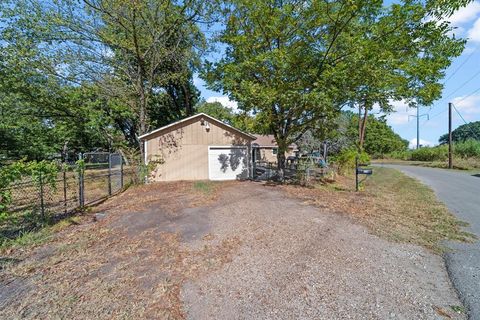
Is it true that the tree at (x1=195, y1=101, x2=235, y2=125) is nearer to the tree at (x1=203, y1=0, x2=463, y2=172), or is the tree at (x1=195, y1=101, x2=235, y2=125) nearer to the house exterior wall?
the house exterior wall

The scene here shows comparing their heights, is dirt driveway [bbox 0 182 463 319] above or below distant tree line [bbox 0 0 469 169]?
below

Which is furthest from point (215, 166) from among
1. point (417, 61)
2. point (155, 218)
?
point (417, 61)

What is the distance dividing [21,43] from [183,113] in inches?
405

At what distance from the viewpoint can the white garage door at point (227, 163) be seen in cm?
1362

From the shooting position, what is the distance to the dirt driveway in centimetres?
256

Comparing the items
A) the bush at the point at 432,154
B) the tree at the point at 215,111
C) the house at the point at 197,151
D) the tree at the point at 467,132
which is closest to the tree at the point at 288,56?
the house at the point at 197,151

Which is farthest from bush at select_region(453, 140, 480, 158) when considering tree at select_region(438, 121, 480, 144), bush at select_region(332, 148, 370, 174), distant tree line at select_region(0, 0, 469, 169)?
tree at select_region(438, 121, 480, 144)

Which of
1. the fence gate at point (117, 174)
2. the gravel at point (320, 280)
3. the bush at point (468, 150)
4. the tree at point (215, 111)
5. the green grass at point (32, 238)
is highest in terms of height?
the tree at point (215, 111)

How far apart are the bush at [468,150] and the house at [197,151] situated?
22.7 meters

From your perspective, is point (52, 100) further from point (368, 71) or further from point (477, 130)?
point (477, 130)

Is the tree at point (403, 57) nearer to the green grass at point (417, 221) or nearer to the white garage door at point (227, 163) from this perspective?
the green grass at point (417, 221)

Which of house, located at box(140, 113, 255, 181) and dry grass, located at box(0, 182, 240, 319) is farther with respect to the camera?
house, located at box(140, 113, 255, 181)

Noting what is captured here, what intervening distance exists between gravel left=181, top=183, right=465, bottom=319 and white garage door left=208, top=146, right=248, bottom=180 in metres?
8.60

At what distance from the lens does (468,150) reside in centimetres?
2359
